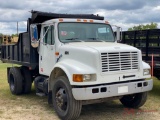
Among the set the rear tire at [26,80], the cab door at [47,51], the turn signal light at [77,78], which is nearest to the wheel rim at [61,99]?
the turn signal light at [77,78]

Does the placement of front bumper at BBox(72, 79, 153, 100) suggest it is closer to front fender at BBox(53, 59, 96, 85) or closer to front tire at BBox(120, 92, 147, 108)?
front fender at BBox(53, 59, 96, 85)

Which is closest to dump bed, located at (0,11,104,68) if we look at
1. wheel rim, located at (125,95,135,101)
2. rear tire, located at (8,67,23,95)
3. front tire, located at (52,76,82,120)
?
rear tire, located at (8,67,23,95)

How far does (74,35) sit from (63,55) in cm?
69

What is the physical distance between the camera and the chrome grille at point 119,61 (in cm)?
572

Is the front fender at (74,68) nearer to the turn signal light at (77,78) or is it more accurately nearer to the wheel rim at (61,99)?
the turn signal light at (77,78)

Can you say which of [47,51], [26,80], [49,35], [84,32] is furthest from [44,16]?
[26,80]

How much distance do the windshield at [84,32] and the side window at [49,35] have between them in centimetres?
28

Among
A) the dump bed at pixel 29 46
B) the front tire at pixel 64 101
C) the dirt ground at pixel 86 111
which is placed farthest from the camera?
the dump bed at pixel 29 46

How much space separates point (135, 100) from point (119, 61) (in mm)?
1671

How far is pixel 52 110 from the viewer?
7051mm

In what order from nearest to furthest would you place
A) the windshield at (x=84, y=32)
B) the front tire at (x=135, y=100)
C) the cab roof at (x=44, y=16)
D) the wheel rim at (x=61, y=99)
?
the wheel rim at (x=61, y=99), the windshield at (x=84, y=32), the front tire at (x=135, y=100), the cab roof at (x=44, y=16)

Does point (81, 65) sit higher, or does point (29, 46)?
point (29, 46)

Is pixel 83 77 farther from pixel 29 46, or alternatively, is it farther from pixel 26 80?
pixel 26 80

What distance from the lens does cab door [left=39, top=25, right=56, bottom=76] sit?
6832 millimetres
